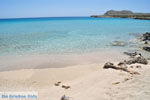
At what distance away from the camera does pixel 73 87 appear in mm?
4523

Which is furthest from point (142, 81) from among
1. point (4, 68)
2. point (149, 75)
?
point (4, 68)

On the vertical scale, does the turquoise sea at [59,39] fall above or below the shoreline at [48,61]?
above

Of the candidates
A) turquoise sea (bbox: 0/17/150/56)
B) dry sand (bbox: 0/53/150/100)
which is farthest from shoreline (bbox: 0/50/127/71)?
turquoise sea (bbox: 0/17/150/56)

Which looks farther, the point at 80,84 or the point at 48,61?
the point at 48,61

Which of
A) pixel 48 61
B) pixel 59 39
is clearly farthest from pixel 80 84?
pixel 59 39

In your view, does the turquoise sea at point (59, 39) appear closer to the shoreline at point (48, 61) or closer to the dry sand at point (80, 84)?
the shoreline at point (48, 61)

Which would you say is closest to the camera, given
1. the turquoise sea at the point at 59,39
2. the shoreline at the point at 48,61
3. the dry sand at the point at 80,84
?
the dry sand at the point at 80,84

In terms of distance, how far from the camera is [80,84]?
186 inches

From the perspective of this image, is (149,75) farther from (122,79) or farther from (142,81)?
(122,79)

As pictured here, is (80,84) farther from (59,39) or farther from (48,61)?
(59,39)

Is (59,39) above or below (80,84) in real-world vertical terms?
above

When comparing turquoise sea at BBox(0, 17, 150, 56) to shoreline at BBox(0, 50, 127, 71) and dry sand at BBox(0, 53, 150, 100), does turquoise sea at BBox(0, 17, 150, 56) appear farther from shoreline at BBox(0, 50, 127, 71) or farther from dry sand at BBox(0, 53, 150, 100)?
dry sand at BBox(0, 53, 150, 100)

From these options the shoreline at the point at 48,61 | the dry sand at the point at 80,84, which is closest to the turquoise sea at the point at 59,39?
the shoreline at the point at 48,61

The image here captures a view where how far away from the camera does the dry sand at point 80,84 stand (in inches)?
145
